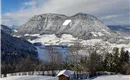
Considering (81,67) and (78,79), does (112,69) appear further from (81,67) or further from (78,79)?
(78,79)

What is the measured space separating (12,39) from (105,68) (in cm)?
13476

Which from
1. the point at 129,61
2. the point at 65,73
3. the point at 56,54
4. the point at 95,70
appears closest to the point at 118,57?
the point at 129,61

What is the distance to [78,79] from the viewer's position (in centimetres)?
4762

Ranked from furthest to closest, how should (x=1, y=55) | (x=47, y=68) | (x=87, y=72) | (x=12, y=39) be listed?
(x=12, y=39) → (x=1, y=55) → (x=47, y=68) → (x=87, y=72)

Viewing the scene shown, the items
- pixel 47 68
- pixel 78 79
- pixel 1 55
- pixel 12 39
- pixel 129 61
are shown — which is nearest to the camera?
pixel 78 79

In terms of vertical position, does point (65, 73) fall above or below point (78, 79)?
above

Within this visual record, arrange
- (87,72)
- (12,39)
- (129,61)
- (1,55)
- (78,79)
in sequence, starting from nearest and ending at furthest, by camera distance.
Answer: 1. (78,79)
2. (87,72)
3. (129,61)
4. (1,55)
5. (12,39)

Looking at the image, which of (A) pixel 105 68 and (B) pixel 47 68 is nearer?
(A) pixel 105 68

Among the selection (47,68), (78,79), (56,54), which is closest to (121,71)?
(78,79)

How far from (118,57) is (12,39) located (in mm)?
135101

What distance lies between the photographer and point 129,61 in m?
58.7

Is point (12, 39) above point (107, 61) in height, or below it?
above

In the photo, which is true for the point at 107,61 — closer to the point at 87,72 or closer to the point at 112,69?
the point at 112,69

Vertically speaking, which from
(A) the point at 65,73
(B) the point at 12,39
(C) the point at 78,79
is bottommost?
(C) the point at 78,79
